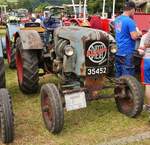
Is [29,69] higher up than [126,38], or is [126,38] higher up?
[126,38]

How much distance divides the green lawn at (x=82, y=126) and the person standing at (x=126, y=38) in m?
0.69

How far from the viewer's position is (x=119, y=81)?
607cm

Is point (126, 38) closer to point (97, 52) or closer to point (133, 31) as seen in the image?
point (133, 31)

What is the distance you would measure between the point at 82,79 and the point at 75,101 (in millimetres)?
521

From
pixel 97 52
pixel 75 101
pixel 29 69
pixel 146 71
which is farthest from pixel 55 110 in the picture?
pixel 29 69

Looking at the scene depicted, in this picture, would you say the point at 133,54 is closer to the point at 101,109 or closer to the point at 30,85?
the point at 101,109

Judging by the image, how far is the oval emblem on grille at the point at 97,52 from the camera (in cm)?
577

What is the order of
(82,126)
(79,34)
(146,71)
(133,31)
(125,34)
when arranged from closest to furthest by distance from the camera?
(82,126)
(79,34)
(146,71)
(133,31)
(125,34)

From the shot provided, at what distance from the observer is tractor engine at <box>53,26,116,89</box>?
5.79 metres

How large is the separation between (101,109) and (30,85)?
1.38m

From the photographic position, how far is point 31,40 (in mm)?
7168

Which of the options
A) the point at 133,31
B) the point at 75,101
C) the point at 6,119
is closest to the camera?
the point at 6,119

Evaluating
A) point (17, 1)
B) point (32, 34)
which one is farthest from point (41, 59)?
point (17, 1)

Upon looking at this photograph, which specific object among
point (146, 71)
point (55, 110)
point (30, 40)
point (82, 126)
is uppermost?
point (30, 40)
